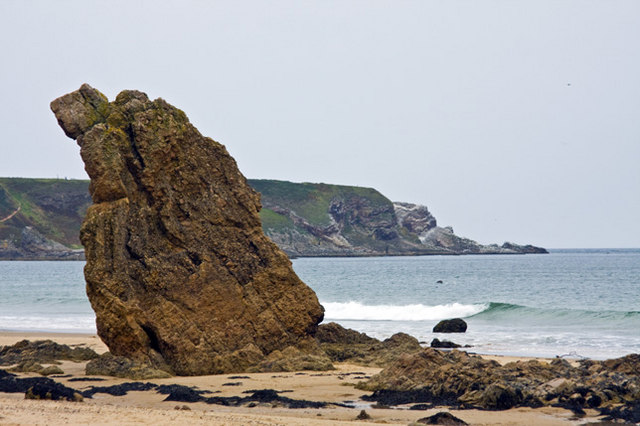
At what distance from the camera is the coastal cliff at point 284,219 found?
506ft

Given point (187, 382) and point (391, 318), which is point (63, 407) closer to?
point (187, 382)

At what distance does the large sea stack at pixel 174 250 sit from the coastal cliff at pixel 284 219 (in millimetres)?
139010

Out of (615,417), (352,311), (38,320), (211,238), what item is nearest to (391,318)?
(352,311)

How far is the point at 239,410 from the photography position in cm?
1313

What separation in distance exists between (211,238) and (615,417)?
10553 mm

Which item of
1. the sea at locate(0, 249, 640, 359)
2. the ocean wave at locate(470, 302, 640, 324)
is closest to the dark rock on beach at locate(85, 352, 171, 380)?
the sea at locate(0, 249, 640, 359)

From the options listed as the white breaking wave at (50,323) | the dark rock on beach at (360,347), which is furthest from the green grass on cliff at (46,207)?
the dark rock on beach at (360,347)

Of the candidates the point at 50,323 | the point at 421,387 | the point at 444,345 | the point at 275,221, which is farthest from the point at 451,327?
the point at 275,221

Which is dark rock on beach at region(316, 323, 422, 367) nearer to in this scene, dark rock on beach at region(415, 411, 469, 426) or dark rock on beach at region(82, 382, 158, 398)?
dark rock on beach at region(82, 382, 158, 398)

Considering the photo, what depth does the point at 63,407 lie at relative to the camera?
39.4 feet

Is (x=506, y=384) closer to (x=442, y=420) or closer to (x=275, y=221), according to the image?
(x=442, y=420)

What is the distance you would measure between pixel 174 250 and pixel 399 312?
26048mm

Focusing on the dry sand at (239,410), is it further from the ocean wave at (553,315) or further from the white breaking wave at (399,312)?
the white breaking wave at (399,312)

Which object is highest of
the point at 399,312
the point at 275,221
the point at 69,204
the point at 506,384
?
the point at 69,204
